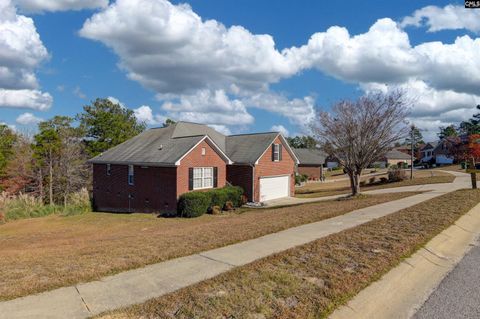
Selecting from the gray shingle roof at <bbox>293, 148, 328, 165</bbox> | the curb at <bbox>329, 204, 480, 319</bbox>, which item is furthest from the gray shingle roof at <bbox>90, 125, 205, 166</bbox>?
the gray shingle roof at <bbox>293, 148, 328, 165</bbox>

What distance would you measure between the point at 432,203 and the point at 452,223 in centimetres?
436

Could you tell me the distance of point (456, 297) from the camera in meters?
5.36

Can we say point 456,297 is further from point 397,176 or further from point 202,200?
point 397,176

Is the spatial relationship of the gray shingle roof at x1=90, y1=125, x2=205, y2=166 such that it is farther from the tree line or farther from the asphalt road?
the asphalt road

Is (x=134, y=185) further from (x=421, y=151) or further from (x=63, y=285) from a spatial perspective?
(x=421, y=151)

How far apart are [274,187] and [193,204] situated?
372 inches

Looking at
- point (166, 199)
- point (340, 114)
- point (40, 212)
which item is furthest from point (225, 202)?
point (40, 212)

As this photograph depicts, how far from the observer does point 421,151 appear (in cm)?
8494

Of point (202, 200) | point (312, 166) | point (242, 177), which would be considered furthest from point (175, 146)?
point (312, 166)

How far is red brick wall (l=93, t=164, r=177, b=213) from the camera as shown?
22.1 metres

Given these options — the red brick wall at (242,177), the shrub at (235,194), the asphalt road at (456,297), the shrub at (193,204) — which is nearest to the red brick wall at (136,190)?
the shrub at (193,204)

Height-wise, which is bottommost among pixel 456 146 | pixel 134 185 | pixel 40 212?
pixel 40 212

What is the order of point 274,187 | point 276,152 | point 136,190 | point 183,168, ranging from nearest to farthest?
point 183,168 → point 136,190 → point 276,152 → point 274,187

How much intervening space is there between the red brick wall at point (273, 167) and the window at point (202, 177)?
360 cm
